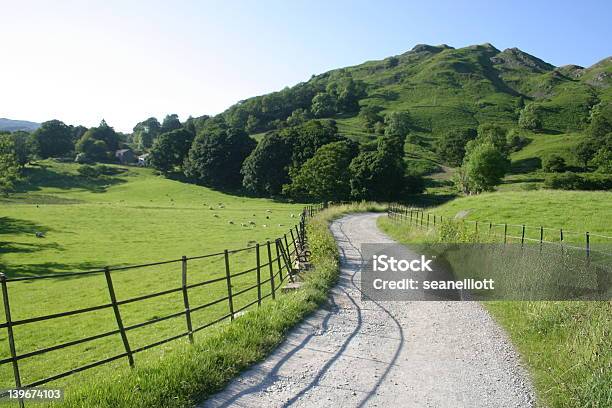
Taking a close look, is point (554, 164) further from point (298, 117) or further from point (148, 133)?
point (148, 133)

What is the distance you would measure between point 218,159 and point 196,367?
285 ft

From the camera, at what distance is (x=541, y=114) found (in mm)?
143125

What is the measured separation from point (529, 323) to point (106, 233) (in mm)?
39080

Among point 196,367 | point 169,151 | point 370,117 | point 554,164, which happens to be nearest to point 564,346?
point 196,367

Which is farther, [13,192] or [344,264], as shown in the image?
[13,192]

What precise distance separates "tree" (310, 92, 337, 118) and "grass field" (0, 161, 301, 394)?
94.8 meters

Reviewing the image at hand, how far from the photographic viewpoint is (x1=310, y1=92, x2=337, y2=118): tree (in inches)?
6540

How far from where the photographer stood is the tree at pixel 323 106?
545 ft

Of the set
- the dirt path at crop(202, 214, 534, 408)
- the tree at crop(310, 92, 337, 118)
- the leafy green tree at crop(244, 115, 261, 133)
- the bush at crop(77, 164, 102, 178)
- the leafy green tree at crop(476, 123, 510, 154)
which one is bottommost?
the dirt path at crop(202, 214, 534, 408)

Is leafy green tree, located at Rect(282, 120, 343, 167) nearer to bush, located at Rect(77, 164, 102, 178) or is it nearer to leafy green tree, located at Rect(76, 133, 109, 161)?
bush, located at Rect(77, 164, 102, 178)

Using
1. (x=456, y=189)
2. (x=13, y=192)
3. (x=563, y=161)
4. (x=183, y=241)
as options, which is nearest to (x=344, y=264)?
(x=183, y=241)

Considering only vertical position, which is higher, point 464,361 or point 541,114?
point 541,114

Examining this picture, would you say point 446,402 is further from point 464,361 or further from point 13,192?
point 13,192

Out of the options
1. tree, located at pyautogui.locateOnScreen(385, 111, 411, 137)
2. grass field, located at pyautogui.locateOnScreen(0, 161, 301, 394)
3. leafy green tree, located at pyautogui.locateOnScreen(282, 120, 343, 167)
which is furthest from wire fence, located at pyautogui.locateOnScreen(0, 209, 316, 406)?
tree, located at pyautogui.locateOnScreen(385, 111, 411, 137)
